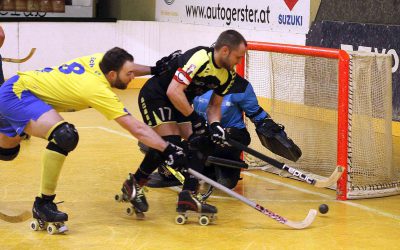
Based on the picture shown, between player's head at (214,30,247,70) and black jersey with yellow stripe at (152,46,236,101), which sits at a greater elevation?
player's head at (214,30,247,70)

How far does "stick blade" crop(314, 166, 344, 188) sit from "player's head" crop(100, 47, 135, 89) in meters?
1.79

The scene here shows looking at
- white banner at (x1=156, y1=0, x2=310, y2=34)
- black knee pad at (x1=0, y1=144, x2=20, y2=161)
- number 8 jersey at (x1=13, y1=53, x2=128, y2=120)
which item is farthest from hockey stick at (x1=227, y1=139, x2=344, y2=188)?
white banner at (x1=156, y1=0, x2=310, y2=34)

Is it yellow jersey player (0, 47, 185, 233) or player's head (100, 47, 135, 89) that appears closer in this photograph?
yellow jersey player (0, 47, 185, 233)

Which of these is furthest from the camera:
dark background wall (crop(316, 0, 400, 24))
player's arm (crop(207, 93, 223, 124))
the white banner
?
the white banner

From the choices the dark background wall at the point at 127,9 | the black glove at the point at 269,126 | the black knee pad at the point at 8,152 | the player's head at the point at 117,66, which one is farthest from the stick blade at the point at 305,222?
the dark background wall at the point at 127,9

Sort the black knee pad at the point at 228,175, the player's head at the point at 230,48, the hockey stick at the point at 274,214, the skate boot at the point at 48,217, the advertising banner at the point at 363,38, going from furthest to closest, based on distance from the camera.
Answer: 1. the advertising banner at the point at 363,38
2. the black knee pad at the point at 228,175
3. the player's head at the point at 230,48
4. the hockey stick at the point at 274,214
5. the skate boot at the point at 48,217

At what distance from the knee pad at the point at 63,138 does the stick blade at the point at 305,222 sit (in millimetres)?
1437

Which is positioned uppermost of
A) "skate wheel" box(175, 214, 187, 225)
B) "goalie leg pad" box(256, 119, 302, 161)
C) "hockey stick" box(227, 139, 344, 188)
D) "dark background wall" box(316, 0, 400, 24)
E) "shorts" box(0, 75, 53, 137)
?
"dark background wall" box(316, 0, 400, 24)

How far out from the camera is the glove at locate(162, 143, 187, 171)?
5.58 m

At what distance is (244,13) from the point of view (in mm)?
11578

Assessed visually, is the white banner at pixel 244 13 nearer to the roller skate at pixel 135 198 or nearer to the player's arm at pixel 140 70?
the player's arm at pixel 140 70

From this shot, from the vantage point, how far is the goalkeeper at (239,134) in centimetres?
701

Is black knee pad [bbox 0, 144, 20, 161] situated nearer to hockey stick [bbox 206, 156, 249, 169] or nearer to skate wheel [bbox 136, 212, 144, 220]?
skate wheel [bbox 136, 212, 144, 220]

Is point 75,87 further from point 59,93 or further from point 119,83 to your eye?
point 119,83
